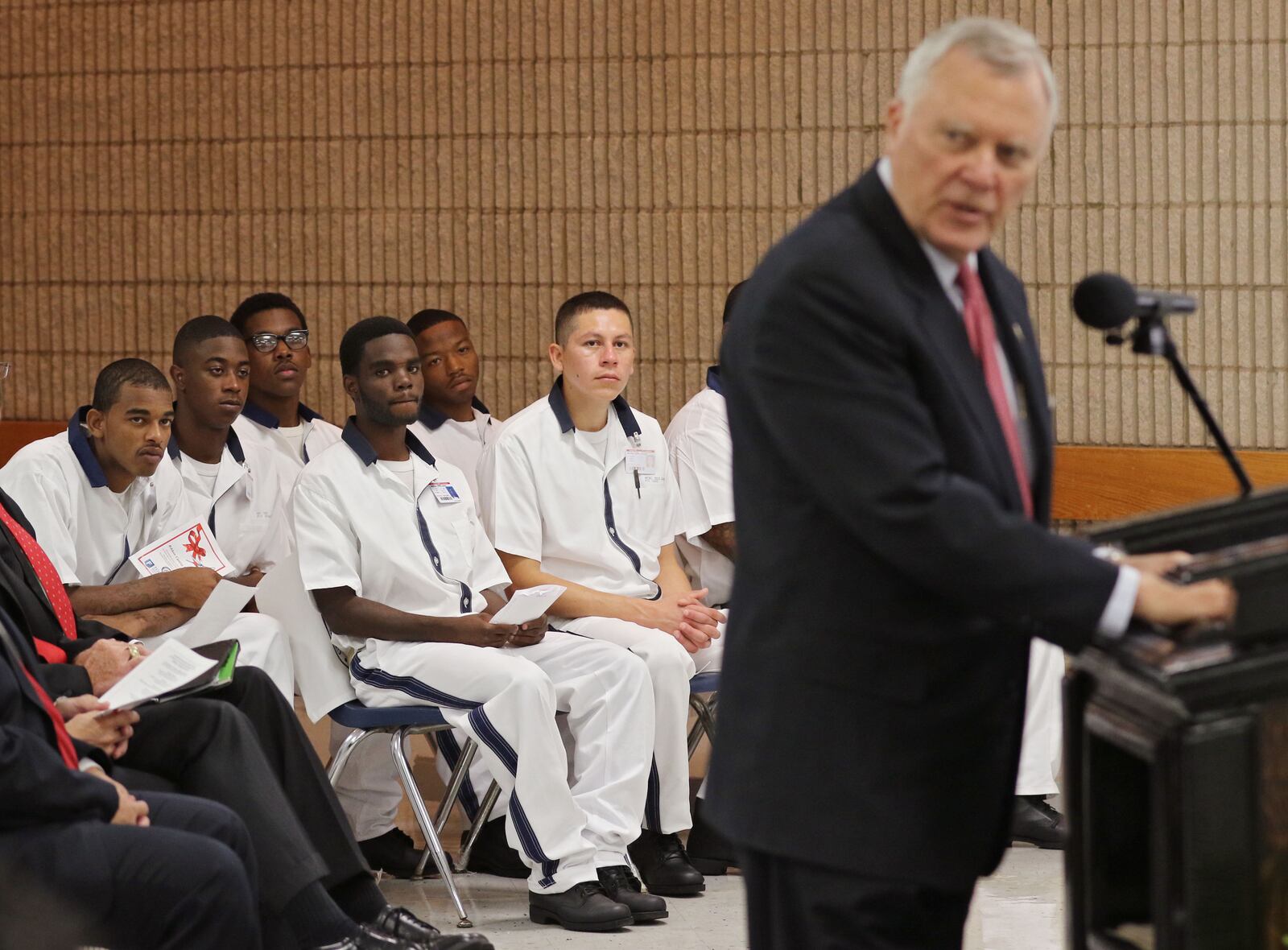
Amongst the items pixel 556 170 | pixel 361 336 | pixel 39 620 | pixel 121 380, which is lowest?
pixel 39 620

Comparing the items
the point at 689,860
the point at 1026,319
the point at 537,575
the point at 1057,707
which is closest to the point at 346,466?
the point at 537,575

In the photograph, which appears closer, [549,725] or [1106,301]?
[1106,301]

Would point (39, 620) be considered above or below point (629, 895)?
above

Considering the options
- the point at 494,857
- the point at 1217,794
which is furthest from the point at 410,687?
the point at 1217,794

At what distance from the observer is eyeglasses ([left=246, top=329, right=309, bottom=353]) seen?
17.4 ft

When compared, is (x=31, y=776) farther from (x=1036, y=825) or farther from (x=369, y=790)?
(x=1036, y=825)

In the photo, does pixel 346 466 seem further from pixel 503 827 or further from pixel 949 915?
pixel 949 915

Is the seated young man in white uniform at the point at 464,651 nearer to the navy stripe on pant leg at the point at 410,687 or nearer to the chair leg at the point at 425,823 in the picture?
the navy stripe on pant leg at the point at 410,687

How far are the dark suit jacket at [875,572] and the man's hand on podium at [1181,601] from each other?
39 mm

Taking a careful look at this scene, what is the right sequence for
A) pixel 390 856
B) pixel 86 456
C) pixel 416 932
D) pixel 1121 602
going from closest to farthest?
pixel 1121 602
pixel 416 932
pixel 86 456
pixel 390 856

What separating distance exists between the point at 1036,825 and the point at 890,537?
3176 mm

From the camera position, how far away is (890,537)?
1658 millimetres

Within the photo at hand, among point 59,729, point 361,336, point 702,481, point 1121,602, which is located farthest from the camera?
point 702,481

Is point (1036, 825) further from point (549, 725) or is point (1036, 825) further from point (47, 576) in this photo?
point (47, 576)
